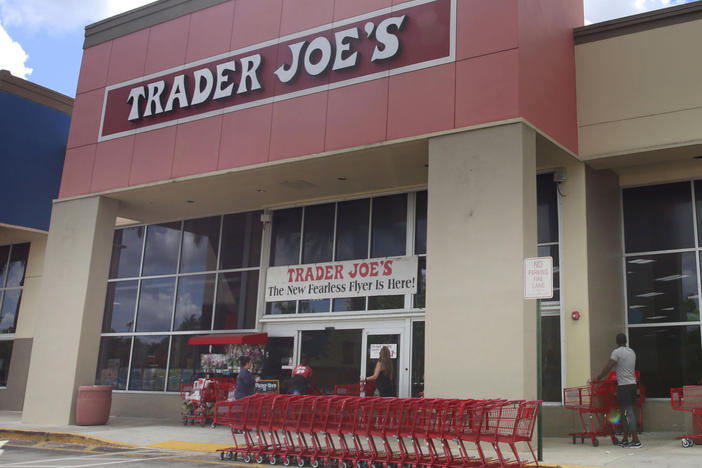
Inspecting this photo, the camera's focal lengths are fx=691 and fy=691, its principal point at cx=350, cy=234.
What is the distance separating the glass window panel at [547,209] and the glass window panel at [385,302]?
3.62m

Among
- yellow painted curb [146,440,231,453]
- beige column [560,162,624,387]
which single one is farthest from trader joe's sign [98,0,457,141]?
A: yellow painted curb [146,440,231,453]

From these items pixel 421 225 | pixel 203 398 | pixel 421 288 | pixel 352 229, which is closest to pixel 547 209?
pixel 421 225

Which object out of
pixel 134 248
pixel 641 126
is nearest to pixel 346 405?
pixel 641 126

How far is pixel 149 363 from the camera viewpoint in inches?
824

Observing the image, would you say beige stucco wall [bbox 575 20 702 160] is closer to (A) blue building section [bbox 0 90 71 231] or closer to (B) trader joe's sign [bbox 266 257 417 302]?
(B) trader joe's sign [bbox 266 257 417 302]

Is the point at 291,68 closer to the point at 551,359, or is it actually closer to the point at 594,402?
the point at 551,359

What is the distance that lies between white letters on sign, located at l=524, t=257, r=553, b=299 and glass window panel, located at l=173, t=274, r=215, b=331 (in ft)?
38.0

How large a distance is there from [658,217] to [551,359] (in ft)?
13.3

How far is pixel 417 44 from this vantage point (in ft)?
47.6

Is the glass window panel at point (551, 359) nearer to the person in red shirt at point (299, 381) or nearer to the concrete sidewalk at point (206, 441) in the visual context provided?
the concrete sidewalk at point (206, 441)

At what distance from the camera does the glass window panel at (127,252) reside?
888 inches

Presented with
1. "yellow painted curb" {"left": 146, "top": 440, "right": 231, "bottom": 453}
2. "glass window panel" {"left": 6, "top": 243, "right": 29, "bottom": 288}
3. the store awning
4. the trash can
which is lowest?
"yellow painted curb" {"left": 146, "top": 440, "right": 231, "bottom": 453}

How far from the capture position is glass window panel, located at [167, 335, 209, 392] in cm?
1997

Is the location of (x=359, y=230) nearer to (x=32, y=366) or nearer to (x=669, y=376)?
(x=669, y=376)
